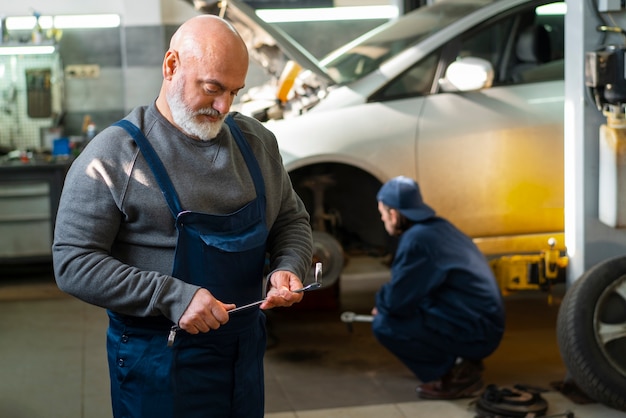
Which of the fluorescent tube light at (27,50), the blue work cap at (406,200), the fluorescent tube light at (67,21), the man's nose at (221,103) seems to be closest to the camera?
the man's nose at (221,103)

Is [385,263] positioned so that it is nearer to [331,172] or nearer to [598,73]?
[331,172]

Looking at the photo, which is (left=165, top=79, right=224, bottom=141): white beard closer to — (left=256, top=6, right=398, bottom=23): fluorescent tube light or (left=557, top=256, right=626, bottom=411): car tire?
(left=557, top=256, right=626, bottom=411): car tire

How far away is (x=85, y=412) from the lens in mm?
4879

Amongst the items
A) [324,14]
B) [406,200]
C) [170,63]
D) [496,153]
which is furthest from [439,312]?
[324,14]

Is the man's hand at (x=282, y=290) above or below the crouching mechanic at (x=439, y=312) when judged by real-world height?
above

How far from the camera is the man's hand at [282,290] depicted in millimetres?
2479

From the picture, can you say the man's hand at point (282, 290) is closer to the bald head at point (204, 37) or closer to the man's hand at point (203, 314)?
the man's hand at point (203, 314)

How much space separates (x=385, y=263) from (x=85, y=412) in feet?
7.99

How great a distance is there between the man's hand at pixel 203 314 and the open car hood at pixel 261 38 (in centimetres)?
379

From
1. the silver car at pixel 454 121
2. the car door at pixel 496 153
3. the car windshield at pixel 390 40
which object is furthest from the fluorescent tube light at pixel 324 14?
the car door at pixel 496 153

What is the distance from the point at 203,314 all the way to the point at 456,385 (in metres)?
2.94

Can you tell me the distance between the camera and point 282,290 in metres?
2.49

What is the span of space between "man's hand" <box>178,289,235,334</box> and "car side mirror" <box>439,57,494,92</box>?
369 centimetres

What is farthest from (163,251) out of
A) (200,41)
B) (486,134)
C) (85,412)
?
(486,134)
